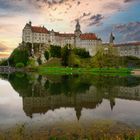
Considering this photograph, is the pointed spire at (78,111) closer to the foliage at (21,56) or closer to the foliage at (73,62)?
the foliage at (73,62)

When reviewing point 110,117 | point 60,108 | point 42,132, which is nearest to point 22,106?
point 60,108

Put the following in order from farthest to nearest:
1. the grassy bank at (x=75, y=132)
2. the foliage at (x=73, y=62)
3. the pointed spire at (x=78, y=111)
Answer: the foliage at (x=73, y=62), the pointed spire at (x=78, y=111), the grassy bank at (x=75, y=132)

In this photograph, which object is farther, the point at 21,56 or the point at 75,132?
the point at 21,56

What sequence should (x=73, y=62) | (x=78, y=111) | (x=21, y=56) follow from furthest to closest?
(x=21, y=56) < (x=73, y=62) < (x=78, y=111)

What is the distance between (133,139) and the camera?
565 inches

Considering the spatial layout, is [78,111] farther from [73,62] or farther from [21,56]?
[21,56]

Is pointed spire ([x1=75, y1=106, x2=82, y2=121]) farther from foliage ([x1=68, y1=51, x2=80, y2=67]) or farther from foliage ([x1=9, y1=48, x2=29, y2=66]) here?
foliage ([x1=9, y1=48, x2=29, y2=66])

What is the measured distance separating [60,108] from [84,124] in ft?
25.4

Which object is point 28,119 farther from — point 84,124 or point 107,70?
point 107,70

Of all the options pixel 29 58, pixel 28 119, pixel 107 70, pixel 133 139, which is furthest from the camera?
pixel 29 58

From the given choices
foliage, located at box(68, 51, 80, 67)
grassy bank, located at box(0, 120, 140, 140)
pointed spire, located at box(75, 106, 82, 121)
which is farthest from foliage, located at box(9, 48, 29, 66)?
grassy bank, located at box(0, 120, 140, 140)

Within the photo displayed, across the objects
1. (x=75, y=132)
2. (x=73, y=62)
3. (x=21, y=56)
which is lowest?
(x=75, y=132)

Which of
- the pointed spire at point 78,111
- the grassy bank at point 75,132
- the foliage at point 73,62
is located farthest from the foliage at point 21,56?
the grassy bank at point 75,132

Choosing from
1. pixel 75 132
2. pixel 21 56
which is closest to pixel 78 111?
pixel 75 132
